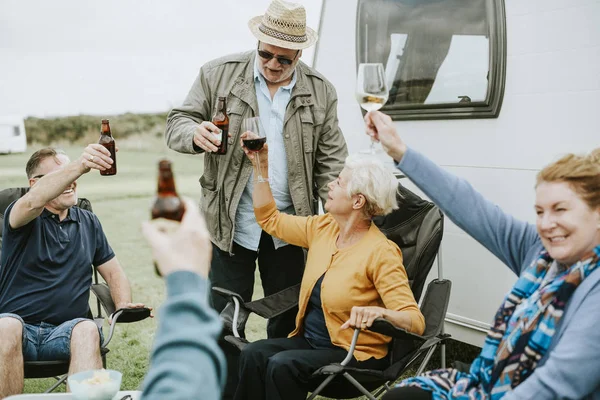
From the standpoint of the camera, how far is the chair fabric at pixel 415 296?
9.38 ft

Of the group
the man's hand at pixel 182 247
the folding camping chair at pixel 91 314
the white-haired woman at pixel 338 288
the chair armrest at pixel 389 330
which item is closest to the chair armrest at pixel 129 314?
the folding camping chair at pixel 91 314

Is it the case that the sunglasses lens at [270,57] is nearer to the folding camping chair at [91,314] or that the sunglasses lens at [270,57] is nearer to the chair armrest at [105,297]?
the folding camping chair at [91,314]

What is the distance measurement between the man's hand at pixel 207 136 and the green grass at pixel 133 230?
0.16 metres

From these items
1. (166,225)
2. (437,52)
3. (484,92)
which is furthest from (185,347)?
(437,52)

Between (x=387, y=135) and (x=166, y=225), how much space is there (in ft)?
4.47

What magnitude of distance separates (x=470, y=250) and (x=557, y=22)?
4.04ft

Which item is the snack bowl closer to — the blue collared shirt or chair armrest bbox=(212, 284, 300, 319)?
chair armrest bbox=(212, 284, 300, 319)

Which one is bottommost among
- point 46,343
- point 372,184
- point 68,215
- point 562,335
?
point 46,343

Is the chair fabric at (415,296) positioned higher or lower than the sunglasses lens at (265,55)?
lower

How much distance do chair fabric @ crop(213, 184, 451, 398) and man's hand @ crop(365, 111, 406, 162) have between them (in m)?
0.84

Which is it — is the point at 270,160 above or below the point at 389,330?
above

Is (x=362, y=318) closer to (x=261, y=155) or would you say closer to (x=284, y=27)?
(x=261, y=155)

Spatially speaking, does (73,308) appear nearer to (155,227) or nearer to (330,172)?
(330,172)

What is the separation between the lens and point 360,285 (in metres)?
2.96
